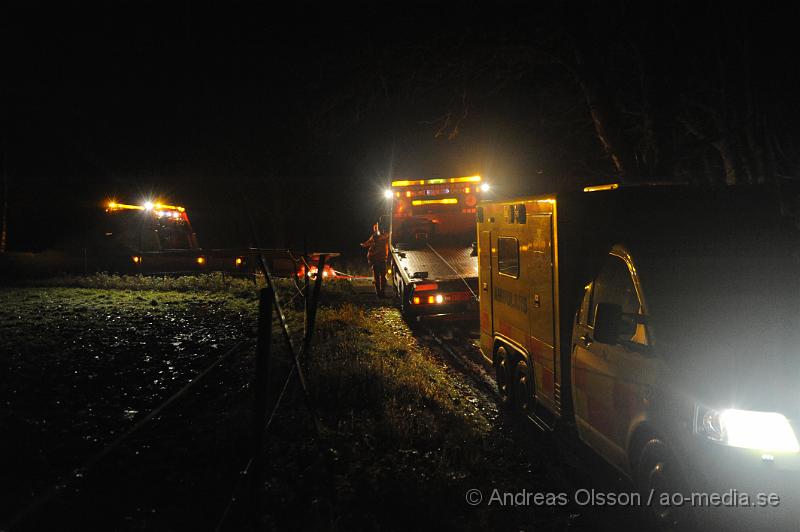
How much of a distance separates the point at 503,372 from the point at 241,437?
11.4 feet

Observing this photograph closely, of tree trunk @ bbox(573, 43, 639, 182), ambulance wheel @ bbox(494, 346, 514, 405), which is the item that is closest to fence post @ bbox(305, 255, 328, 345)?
ambulance wheel @ bbox(494, 346, 514, 405)

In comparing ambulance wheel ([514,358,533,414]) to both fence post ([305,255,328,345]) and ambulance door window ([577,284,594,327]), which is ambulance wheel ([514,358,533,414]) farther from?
fence post ([305,255,328,345])

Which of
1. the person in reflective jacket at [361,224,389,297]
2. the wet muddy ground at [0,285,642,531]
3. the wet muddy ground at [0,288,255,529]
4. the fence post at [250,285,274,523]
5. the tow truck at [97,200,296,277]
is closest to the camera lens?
the fence post at [250,285,274,523]

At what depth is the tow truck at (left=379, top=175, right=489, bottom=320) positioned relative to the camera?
13453 mm

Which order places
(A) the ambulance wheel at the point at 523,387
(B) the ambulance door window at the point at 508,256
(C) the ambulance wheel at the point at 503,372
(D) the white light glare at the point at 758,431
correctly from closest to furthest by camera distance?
(D) the white light glare at the point at 758,431, (A) the ambulance wheel at the point at 523,387, (B) the ambulance door window at the point at 508,256, (C) the ambulance wheel at the point at 503,372

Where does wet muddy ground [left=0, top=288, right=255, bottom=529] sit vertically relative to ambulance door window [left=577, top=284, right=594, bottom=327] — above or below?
below

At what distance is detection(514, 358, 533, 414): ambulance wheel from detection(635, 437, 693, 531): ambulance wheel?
234 cm

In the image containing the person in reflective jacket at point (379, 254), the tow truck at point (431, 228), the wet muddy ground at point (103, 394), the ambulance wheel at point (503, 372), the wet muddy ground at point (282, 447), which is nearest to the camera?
the wet muddy ground at point (282, 447)

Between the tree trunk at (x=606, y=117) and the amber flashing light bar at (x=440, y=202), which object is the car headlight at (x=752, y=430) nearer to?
the tree trunk at (x=606, y=117)

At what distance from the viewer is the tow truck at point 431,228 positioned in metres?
13.5

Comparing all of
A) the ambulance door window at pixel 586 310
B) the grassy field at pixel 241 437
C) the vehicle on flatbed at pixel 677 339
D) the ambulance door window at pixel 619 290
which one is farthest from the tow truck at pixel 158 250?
the ambulance door window at pixel 619 290

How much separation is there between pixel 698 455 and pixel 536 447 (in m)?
2.57

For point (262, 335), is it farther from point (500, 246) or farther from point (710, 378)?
point (500, 246)

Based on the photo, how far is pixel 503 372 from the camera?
773 cm
